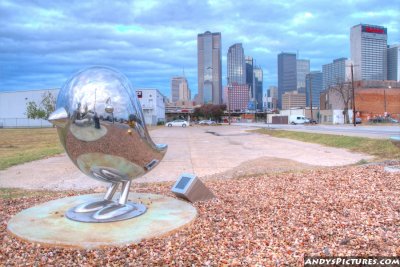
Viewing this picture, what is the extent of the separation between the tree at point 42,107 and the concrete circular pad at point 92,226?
253 feet

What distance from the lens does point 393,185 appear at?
7.52 meters

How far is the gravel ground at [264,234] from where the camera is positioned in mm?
4285

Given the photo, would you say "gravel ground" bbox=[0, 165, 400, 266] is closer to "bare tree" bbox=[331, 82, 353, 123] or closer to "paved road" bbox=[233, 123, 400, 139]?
"paved road" bbox=[233, 123, 400, 139]

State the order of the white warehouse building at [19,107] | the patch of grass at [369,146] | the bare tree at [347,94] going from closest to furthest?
the patch of grass at [369,146] → the bare tree at [347,94] → the white warehouse building at [19,107]

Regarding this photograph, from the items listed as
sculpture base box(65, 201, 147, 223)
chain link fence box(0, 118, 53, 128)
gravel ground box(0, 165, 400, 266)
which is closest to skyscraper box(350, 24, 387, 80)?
chain link fence box(0, 118, 53, 128)

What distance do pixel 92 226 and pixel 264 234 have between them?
2.14 metres

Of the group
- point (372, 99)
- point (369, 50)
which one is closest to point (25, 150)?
point (372, 99)

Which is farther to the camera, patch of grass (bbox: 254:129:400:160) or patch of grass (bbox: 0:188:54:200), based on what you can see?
patch of grass (bbox: 254:129:400:160)

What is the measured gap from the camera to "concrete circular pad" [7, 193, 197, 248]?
474 centimetres

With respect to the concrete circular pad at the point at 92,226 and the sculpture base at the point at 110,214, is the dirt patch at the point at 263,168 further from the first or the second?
the sculpture base at the point at 110,214

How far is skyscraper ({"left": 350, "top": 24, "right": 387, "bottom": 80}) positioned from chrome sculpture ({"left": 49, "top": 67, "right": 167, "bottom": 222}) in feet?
396

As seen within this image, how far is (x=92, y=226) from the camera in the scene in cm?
527

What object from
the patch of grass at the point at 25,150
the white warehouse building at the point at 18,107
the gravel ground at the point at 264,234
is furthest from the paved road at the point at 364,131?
the white warehouse building at the point at 18,107

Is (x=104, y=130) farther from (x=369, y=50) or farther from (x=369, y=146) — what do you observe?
(x=369, y=50)
